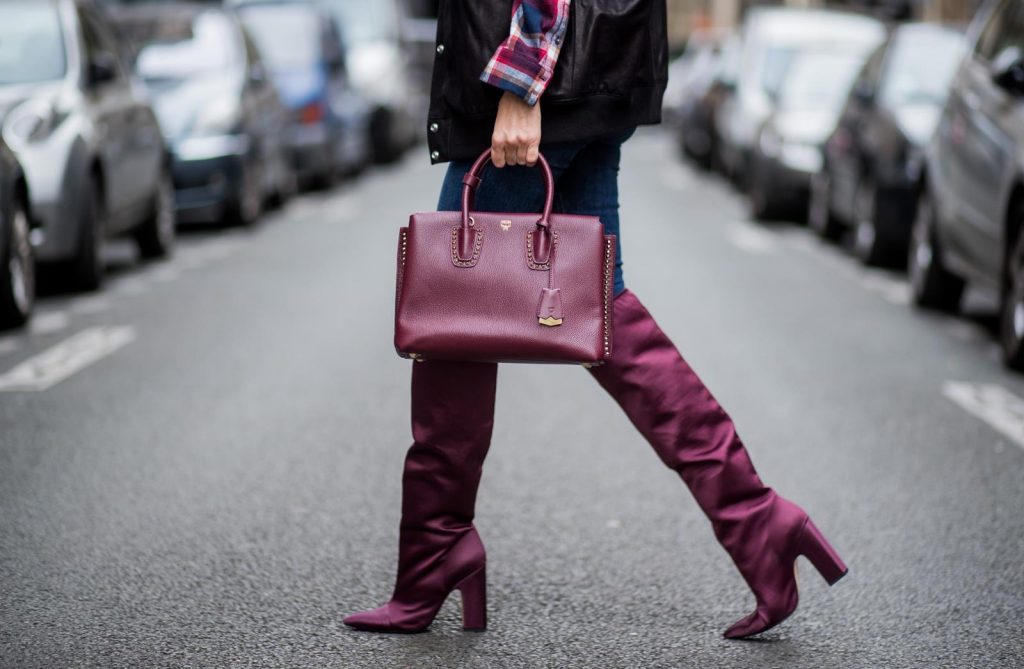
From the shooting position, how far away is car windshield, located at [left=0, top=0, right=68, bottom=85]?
10016 millimetres

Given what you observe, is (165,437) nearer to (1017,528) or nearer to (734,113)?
(1017,528)

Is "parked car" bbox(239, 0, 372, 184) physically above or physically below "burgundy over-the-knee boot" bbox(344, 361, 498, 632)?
below

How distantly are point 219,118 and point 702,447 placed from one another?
429 inches

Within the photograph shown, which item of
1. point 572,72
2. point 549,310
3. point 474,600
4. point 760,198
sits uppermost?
point 572,72

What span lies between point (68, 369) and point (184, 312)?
6.76 ft

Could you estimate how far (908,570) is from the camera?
14.6 feet

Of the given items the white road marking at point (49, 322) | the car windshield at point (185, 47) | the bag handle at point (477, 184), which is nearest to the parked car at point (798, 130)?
the car windshield at point (185, 47)

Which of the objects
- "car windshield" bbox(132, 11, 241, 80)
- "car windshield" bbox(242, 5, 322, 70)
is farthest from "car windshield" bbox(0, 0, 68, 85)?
"car windshield" bbox(242, 5, 322, 70)

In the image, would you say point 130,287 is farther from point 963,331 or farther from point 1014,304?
point 1014,304

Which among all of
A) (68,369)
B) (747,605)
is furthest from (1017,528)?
(68,369)

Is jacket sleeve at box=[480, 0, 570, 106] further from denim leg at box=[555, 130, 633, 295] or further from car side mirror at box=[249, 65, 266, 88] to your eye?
Result: car side mirror at box=[249, 65, 266, 88]

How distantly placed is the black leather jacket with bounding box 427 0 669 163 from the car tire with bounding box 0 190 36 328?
5.34 meters

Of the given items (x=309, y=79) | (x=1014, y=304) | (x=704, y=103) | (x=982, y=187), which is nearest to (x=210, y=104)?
(x=309, y=79)

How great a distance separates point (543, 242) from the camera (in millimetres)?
3441
